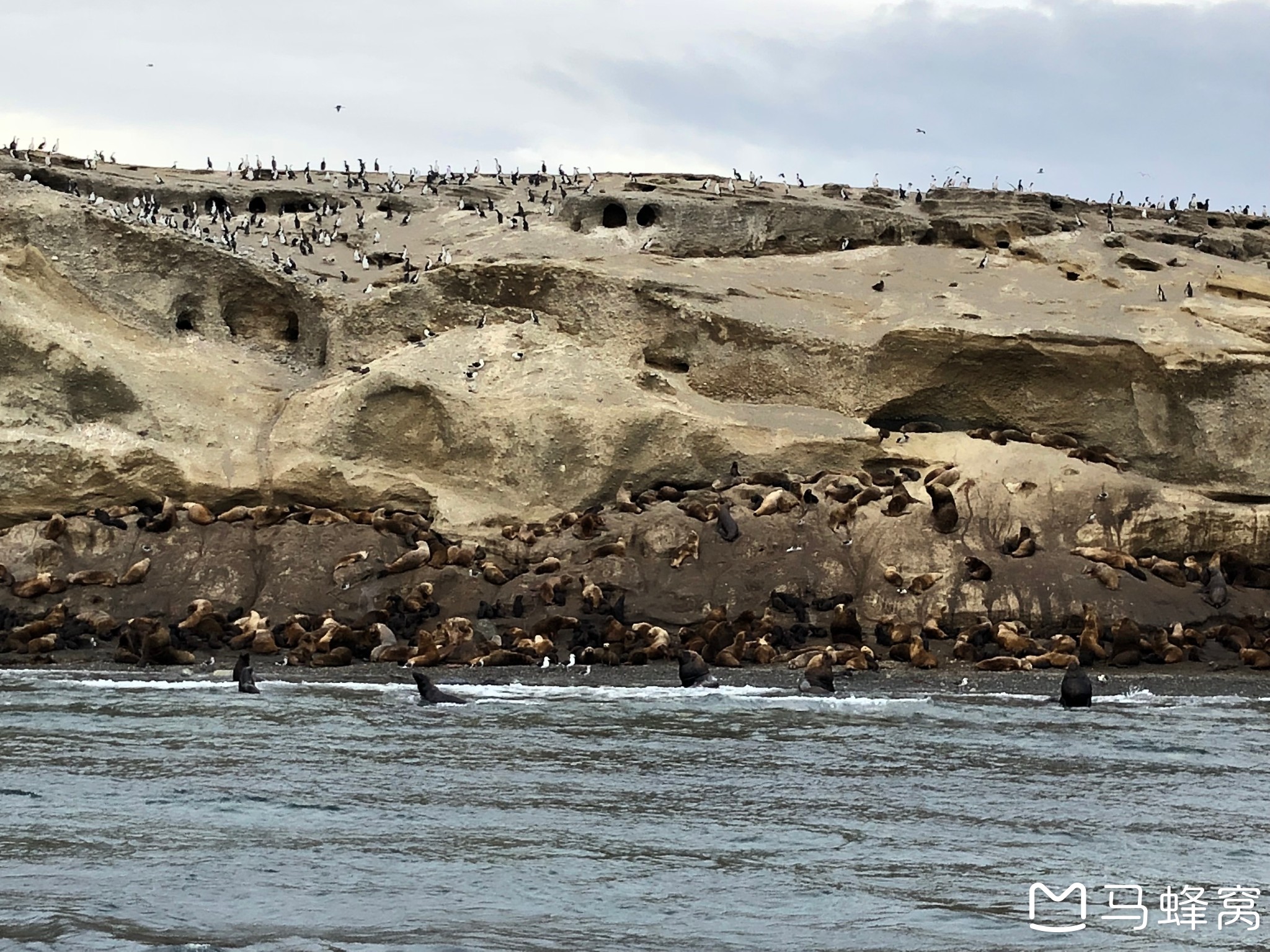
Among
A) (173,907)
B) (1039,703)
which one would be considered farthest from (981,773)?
(173,907)

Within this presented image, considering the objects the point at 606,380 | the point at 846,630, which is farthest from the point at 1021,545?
the point at 606,380

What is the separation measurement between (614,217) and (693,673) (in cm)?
2159

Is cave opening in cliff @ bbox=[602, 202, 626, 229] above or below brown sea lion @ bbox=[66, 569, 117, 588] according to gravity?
above

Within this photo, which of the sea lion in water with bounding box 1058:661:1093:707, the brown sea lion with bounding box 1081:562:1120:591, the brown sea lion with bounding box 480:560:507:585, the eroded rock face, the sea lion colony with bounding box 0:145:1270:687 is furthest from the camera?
the eroded rock face

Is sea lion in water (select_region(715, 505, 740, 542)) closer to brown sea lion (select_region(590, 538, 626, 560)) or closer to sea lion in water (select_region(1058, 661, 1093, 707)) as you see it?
brown sea lion (select_region(590, 538, 626, 560))

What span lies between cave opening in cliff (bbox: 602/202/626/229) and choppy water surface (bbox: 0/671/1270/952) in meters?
22.4

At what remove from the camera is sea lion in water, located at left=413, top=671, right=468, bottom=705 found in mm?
20469

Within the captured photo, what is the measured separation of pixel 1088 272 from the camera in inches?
1534

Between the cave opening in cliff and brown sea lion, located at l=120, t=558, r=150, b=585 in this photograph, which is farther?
the cave opening in cliff

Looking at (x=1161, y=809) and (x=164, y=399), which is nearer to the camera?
(x=1161, y=809)

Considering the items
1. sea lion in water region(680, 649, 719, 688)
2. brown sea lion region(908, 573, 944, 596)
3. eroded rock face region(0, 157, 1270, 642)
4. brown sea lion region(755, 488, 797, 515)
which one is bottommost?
sea lion in water region(680, 649, 719, 688)

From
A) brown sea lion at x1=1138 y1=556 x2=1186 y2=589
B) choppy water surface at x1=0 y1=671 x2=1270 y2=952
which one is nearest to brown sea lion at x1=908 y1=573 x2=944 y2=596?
brown sea lion at x1=1138 y1=556 x2=1186 y2=589

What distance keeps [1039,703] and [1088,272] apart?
66.3 ft

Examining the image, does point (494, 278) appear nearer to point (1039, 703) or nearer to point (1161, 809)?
point (1039, 703)
